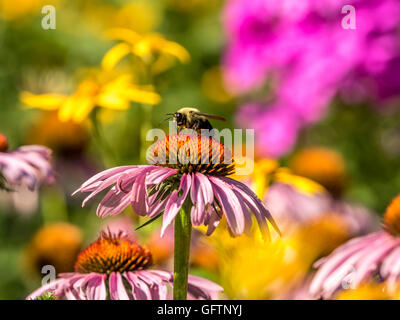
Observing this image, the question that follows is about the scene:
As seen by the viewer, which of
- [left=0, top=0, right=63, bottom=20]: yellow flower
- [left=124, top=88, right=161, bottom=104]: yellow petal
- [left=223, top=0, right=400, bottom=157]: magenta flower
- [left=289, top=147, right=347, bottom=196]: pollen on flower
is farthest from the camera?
[left=0, top=0, right=63, bottom=20]: yellow flower

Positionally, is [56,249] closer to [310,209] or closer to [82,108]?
[82,108]

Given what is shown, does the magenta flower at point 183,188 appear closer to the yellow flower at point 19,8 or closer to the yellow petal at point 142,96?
the yellow petal at point 142,96

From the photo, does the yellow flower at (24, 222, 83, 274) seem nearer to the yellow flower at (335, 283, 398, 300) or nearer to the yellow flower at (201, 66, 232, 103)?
the yellow flower at (335, 283, 398, 300)

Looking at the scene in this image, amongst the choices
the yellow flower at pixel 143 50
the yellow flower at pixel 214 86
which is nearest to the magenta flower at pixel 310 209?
the yellow flower at pixel 143 50

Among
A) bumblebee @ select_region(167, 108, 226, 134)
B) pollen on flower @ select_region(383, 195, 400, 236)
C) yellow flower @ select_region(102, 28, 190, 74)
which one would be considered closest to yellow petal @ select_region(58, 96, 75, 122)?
yellow flower @ select_region(102, 28, 190, 74)

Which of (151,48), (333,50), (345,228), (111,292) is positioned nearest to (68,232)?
(151,48)

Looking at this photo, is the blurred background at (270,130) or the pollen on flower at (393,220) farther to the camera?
the blurred background at (270,130)

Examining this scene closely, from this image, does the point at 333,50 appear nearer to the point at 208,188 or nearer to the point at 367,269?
the point at 367,269
